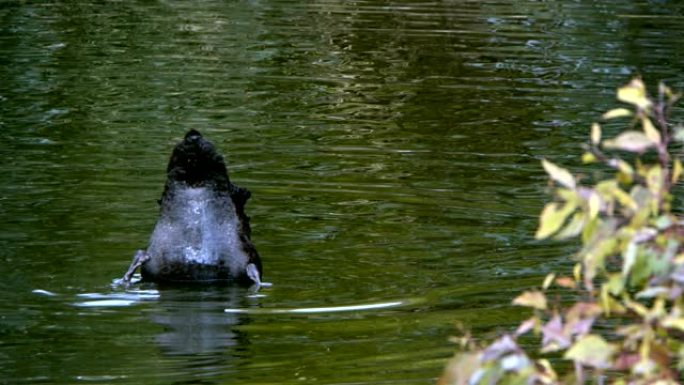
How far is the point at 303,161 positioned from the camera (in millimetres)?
12688

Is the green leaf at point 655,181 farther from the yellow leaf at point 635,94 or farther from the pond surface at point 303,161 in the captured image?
the pond surface at point 303,161

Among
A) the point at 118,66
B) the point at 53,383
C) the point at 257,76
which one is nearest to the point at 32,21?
the point at 118,66

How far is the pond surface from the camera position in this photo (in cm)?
788

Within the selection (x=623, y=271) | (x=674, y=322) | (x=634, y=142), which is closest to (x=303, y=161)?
(x=634, y=142)

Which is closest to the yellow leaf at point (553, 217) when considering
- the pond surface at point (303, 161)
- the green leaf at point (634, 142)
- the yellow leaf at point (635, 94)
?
the green leaf at point (634, 142)

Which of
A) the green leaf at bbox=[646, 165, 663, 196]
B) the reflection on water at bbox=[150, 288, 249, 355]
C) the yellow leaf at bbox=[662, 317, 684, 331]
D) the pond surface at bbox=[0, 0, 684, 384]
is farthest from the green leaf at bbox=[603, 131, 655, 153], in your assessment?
the reflection on water at bbox=[150, 288, 249, 355]

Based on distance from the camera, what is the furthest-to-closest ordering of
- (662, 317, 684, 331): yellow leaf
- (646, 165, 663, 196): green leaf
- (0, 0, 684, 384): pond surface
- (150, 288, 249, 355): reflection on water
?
(0, 0, 684, 384): pond surface
(150, 288, 249, 355): reflection on water
(646, 165, 663, 196): green leaf
(662, 317, 684, 331): yellow leaf

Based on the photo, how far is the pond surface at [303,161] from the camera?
25.8 ft

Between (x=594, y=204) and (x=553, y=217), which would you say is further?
(x=553, y=217)

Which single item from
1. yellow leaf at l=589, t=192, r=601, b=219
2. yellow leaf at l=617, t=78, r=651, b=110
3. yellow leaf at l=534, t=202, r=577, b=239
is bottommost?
yellow leaf at l=534, t=202, r=577, b=239

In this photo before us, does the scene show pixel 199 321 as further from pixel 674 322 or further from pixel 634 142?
pixel 674 322

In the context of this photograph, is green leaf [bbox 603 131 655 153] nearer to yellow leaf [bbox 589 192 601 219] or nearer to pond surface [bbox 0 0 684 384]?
yellow leaf [bbox 589 192 601 219]

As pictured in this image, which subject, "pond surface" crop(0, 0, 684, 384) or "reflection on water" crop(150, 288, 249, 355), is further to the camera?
"pond surface" crop(0, 0, 684, 384)

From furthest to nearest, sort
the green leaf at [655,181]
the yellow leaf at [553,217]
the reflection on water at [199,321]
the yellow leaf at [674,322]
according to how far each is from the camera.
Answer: the reflection on water at [199,321]
the yellow leaf at [553,217]
the green leaf at [655,181]
the yellow leaf at [674,322]
